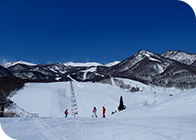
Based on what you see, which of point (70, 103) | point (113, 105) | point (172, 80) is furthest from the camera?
point (172, 80)

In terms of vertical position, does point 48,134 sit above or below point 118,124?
above

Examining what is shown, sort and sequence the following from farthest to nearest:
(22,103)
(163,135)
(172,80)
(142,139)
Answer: (172,80) < (22,103) < (163,135) < (142,139)

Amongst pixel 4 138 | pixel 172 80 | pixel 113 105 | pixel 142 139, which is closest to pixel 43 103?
pixel 113 105

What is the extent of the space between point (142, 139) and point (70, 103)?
27364mm

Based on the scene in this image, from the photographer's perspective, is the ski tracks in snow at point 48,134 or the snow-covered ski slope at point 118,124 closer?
the ski tracks in snow at point 48,134

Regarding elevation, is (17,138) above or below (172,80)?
below

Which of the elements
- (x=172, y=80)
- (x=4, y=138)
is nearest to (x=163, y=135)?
(x=4, y=138)

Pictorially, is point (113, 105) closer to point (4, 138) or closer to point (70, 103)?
point (70, 103)

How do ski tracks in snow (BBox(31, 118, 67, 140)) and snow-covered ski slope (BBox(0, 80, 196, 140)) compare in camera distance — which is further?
snow-covered ski slope (BBox(0, 80, 196, 140))

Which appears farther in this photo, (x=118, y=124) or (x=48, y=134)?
(x=118, y=124)

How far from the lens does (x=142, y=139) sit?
626 cm

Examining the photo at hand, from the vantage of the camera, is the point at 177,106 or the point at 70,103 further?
the point at 70,103

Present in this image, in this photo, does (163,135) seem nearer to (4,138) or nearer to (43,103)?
(4,138)

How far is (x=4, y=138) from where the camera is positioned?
6.61 m
